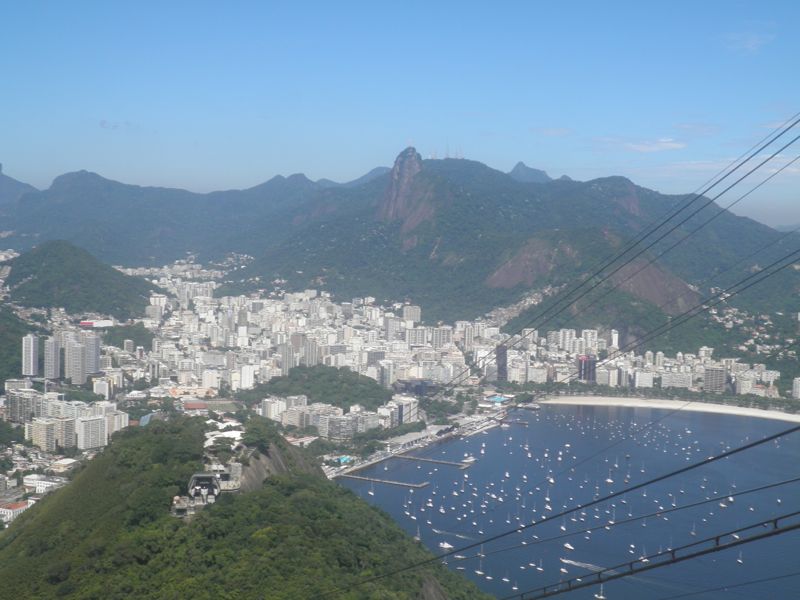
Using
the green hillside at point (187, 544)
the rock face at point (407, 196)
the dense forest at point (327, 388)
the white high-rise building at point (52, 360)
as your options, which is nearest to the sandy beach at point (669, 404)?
the dense forest at point (327, 388)

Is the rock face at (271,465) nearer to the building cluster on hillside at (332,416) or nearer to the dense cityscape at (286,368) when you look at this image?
the dense cityscape at (286,368)

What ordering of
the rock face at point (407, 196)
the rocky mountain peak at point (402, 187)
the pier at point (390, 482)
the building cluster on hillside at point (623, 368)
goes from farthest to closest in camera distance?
the rocky mountain peak at point (402, 187) → the rock face at point (407, 196) → the building cluster on hillside at point (623, 368) → the pier at point (390, 482)

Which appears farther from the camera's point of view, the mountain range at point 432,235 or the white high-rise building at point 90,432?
the mountain range at point 432,235

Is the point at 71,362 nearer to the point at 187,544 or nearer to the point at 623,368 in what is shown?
the point at 623,368

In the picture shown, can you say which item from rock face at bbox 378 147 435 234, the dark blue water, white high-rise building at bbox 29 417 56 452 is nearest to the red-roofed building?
white high-rise building at bbox 29 417 56 452

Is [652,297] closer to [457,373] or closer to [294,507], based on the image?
[457,373]
